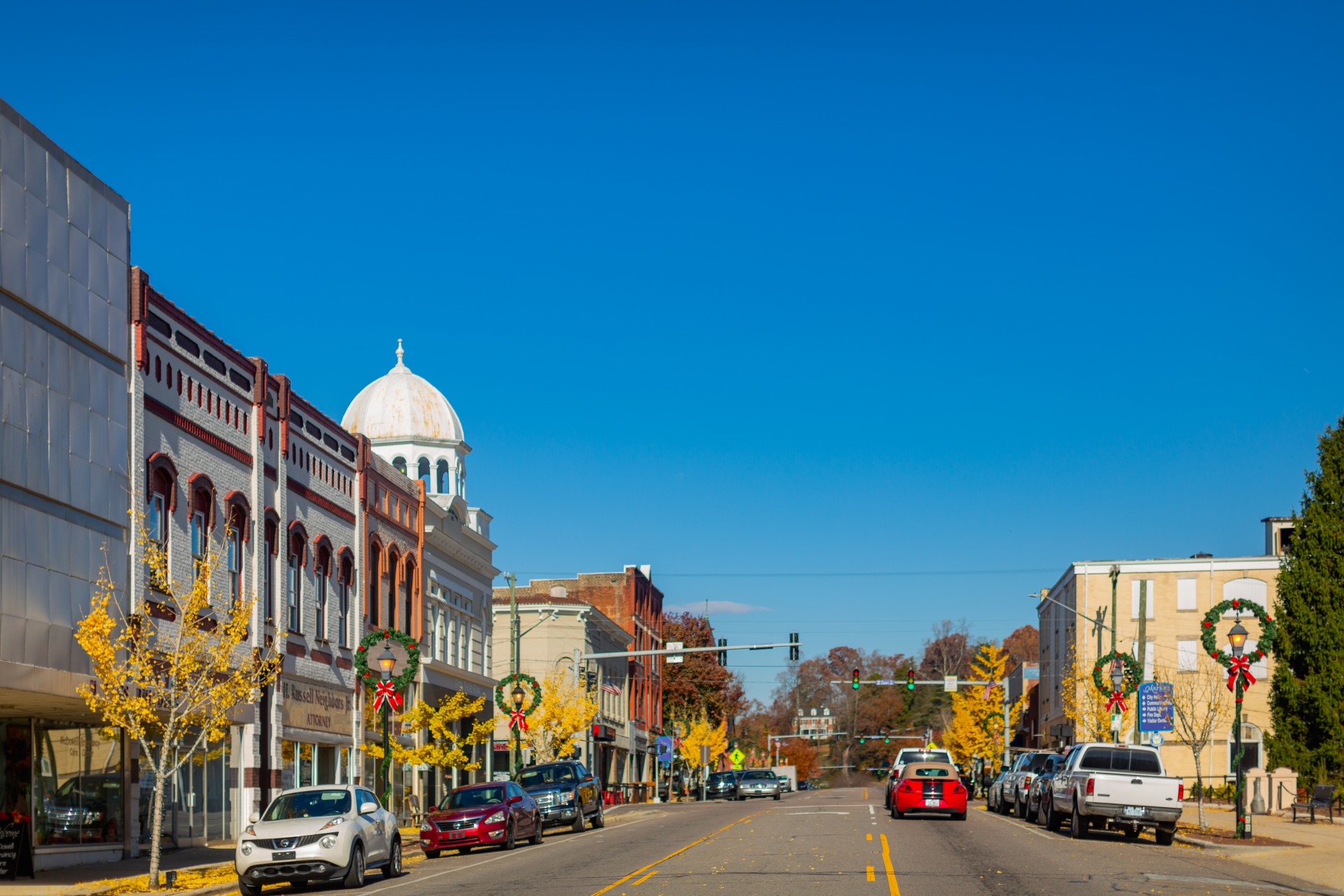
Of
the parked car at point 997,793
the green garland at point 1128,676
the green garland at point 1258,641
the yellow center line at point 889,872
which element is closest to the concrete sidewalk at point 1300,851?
the green garland at point 1258,641

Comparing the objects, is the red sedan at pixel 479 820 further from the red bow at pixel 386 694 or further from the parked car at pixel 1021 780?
the parked car at pixel 1021 780

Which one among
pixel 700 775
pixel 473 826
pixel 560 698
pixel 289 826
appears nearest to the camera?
pixel 289 826

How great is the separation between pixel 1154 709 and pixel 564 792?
19.8 m

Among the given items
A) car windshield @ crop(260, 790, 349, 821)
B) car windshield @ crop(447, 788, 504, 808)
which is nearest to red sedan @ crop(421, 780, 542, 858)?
car windshield @ crop(447, 788, 504, 808)

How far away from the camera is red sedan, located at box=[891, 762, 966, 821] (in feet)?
127

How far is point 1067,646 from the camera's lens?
81625mm

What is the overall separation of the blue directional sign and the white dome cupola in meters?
24.1

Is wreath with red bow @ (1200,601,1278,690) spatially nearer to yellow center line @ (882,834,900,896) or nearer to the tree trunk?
yellow center line @ (882,834,900,896)

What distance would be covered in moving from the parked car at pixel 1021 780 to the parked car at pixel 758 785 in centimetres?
2925

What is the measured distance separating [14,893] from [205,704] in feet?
25.9

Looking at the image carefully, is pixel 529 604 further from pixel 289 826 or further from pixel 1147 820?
pixel 289 826

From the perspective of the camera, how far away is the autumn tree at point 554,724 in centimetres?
6150

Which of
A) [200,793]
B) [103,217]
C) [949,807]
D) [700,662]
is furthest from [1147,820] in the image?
[700,662]

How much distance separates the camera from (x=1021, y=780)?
43.2 m
